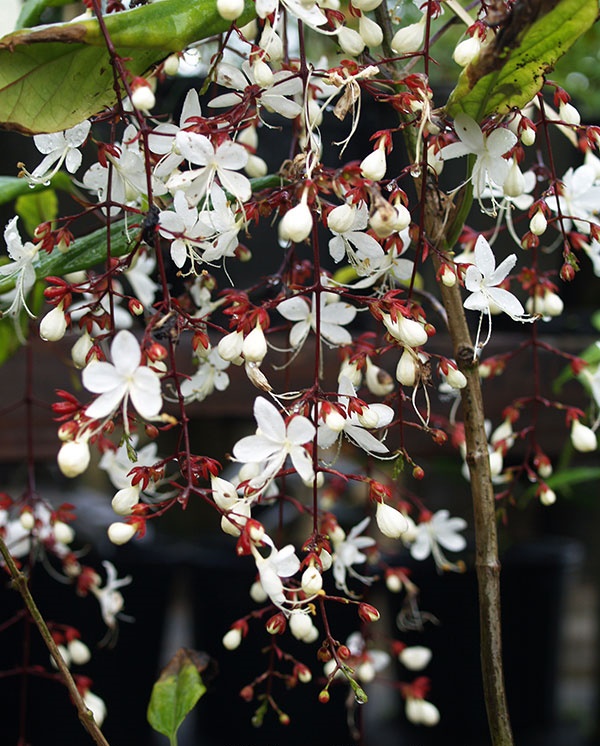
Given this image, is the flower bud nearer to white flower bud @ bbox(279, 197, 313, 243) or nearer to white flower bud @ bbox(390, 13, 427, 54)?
white flower bud @ bbox(279, 197, 313, 243)

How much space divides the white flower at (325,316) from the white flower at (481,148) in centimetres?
12

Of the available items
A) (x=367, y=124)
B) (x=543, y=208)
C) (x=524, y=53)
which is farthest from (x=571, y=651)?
(x=524, y=53)

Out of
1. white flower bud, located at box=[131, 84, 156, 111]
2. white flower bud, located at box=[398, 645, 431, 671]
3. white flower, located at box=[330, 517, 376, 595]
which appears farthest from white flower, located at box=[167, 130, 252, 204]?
white flower bud, located at box=[398, 645, 431, 671]

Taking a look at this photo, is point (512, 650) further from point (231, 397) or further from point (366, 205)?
point (366, 205)

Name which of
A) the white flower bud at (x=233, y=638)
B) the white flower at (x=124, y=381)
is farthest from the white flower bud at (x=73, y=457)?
the white flower bud at (x=233, y=638)

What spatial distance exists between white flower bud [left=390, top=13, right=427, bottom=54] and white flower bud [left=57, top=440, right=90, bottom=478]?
285 millimetres

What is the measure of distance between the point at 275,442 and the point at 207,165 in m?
0.15

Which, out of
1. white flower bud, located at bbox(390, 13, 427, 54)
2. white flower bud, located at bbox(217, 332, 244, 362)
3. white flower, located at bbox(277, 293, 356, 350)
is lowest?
white flower, located at bbox(277, 293, 356, 350)

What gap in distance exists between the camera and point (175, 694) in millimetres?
536

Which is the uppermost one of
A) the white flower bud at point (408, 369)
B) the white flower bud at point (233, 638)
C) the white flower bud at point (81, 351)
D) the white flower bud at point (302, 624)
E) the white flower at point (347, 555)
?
the white flower bud at point (408, 369)

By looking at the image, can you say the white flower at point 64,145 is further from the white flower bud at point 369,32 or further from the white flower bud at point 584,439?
the white flower bud at point 584,439

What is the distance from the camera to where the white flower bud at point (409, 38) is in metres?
0.47

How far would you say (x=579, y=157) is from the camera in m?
1.28

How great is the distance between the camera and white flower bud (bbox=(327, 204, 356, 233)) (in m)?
0.41
